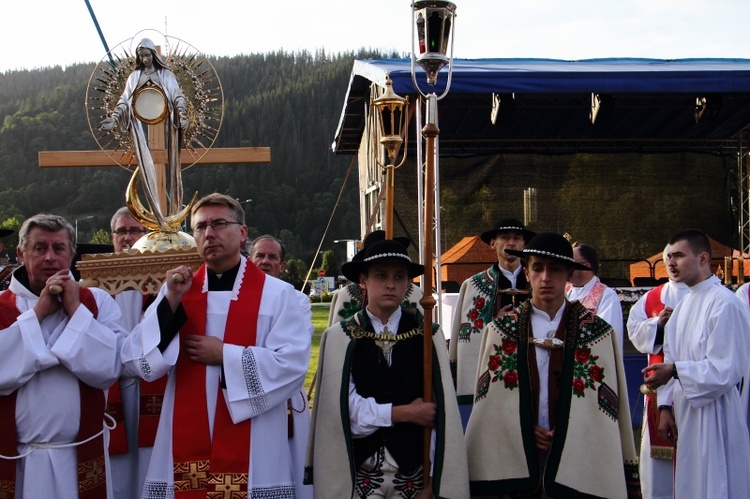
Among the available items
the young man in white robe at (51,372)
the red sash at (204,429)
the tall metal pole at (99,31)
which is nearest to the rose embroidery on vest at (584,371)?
the red sash at (204,429)

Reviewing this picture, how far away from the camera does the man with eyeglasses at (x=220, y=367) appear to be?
3615mm

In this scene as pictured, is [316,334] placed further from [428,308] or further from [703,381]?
[428,308]

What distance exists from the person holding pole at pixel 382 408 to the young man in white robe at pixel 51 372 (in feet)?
3.44

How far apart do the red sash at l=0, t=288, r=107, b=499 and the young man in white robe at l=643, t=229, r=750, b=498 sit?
3.00 metres

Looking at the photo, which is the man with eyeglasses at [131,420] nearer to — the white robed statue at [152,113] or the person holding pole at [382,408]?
the white robed statue at [152,113]

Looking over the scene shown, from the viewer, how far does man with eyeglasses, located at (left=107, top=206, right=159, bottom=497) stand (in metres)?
4.47

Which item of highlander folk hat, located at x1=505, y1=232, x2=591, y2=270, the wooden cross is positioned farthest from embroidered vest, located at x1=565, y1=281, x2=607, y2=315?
the wooden cross

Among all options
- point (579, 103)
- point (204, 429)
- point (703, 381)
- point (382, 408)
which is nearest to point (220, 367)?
point (204, 429)

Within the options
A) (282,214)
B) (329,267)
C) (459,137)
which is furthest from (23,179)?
(459,137)

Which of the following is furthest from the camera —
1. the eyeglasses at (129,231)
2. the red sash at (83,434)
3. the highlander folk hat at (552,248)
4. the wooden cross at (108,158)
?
the wooden cross at (108,158)

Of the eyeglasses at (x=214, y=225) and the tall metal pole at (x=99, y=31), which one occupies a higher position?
the tall metal pole at (x=99, y=31)

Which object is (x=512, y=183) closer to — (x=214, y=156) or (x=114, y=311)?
(x=214, y=156)

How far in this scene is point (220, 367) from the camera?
12.2 ft

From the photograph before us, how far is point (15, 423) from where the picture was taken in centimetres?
372
